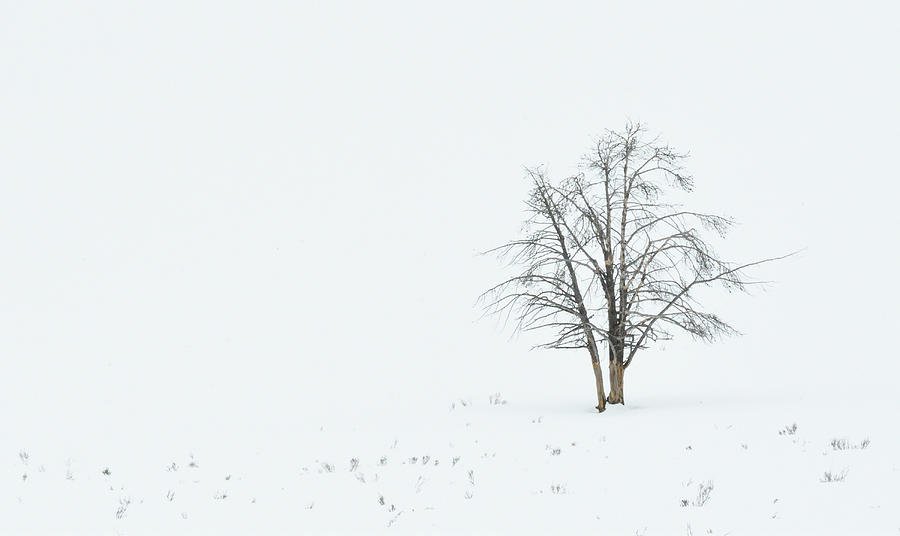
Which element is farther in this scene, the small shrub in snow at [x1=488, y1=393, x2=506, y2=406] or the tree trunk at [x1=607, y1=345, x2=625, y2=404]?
the small shrub in snow at [x1=488, y1=393, x2=506, y2=406]

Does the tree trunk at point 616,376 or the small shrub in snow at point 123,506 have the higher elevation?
the tree trunk at point 616,376

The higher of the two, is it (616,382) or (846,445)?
(616,382)

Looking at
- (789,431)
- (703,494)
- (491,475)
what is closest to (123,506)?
(491,475)

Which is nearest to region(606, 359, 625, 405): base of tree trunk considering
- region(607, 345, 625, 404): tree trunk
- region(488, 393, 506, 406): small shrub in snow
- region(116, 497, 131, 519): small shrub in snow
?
region(607, 345, 625, 404): tree trunk

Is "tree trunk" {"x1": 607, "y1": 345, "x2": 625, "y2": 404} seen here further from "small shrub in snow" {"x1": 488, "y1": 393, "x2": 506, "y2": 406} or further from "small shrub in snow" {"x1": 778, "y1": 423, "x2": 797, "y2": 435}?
"small shrub in snow" {"x1": 778, "y1": 423, "x2": 797, "y2": 435}

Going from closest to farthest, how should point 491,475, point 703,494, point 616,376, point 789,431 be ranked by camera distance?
point 703,494 < point 491,475 < point 789,431 < point 616,376

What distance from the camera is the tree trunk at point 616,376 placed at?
16.4m

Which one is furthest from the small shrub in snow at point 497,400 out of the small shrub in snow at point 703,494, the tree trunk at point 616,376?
the small shrub in snow at point 703,494

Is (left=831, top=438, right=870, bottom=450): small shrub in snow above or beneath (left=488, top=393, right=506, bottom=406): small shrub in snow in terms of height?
beneath

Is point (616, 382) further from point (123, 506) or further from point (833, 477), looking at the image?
point (123, 506)

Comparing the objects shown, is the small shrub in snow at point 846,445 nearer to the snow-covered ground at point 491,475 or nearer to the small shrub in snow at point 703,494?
the snow-covered ground at point 491,475

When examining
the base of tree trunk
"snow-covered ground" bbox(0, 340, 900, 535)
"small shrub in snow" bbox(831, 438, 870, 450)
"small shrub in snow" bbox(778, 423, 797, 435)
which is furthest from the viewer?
the base of tree trunk

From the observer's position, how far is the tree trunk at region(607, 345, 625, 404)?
53.7ft

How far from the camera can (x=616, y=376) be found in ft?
54.4
